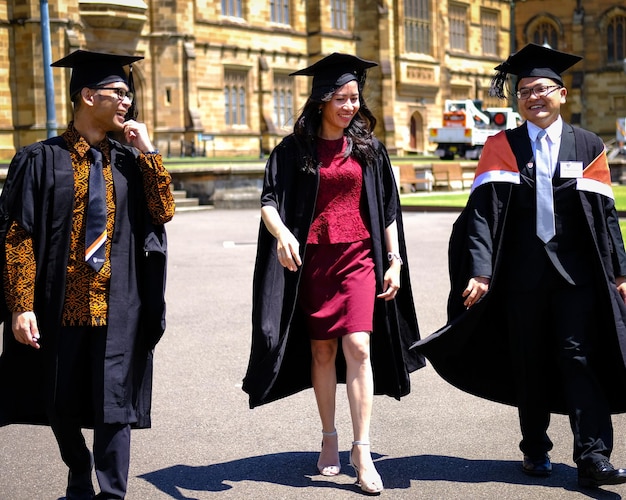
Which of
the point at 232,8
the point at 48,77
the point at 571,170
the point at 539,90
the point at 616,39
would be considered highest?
the point at 616,39

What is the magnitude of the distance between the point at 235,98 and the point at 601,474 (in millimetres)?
39588

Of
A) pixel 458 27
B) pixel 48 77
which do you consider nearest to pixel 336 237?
pixel 48 77

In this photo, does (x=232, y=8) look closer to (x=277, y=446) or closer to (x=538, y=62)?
Answer: (x=277, y=446)

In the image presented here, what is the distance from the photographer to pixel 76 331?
13.8 feet

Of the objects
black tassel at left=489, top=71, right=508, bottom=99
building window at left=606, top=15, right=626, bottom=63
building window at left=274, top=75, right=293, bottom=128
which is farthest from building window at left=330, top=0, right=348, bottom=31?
black tassel at left=489, top=71, right=508, bottom=99

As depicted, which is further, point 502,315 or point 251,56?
point 251,56

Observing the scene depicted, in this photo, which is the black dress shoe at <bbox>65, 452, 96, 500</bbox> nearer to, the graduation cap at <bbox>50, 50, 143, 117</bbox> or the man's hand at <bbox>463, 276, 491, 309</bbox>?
the graduation cap at <bbox>50, 50, 143, 117</bbox>

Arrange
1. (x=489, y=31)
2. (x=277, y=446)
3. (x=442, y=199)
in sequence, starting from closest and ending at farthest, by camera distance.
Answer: (x=277, y=446) < (x=442, y=199) < (x=489, y=31)

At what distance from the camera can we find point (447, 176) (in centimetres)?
3131

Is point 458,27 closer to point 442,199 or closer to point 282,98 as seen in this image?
point 282,98

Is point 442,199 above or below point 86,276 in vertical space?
below

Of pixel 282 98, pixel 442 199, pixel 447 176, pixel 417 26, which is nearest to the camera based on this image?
pixel 442 199

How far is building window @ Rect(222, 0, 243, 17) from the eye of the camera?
42.8 metres

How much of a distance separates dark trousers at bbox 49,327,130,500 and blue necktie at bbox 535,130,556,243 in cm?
201
